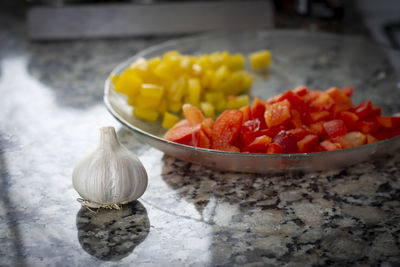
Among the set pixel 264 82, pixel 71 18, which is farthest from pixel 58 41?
pixel 264 82

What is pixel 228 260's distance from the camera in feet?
2.95

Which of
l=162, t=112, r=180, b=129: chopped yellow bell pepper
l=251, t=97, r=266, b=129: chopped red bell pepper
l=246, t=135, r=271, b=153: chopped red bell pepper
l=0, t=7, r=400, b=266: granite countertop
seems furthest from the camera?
l=162, t=112, r=180, b=129: chopped yellow bell pepper

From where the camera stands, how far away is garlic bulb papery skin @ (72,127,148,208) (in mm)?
990

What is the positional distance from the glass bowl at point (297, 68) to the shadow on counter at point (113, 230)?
19cm

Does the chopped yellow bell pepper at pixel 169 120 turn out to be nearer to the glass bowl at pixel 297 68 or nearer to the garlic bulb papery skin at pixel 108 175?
the glass bowl at pixel 297 68

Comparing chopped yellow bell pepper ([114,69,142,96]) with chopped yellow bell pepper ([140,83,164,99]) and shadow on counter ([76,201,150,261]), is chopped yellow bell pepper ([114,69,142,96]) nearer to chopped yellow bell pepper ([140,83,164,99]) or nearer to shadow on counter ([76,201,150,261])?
chopped yellow bell pepper ([140,83,164,99])

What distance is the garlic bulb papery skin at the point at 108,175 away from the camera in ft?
3.25

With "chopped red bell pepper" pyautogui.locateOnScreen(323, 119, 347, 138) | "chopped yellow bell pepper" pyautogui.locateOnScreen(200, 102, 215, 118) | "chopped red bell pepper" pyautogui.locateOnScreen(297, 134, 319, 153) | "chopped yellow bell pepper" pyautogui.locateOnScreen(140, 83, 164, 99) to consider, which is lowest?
"chopped yellow bell pepper" pyautogui.locateOnScreen(200, 102, 215, 118)

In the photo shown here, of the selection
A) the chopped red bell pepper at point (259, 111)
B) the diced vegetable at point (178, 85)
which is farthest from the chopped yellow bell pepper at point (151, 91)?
the chopped red bell pepper at point (259, 111)

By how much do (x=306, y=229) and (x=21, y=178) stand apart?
2.24 feet

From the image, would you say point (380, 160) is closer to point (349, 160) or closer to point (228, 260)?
point (349, 160)

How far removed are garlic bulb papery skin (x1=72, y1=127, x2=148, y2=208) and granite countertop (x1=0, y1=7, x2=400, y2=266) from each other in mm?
48

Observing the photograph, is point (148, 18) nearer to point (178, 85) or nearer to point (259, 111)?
point (178, 85)

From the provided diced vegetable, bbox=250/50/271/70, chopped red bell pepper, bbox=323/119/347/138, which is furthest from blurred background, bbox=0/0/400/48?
chopped red bell pepper, bbox=323/119/347/138
